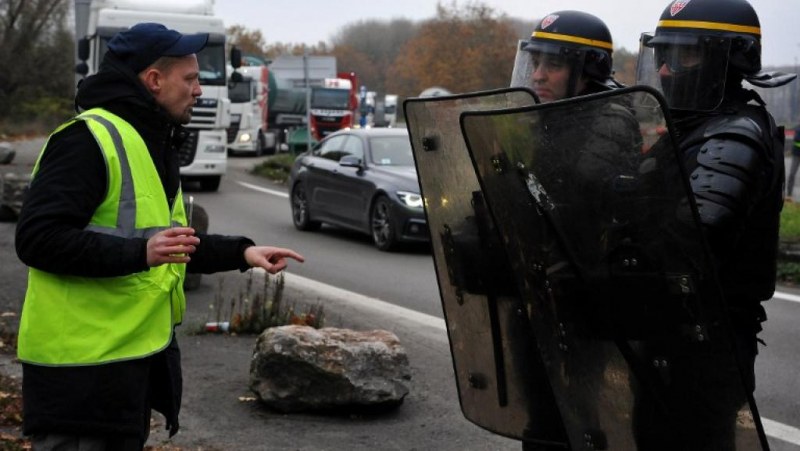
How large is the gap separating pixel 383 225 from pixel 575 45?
1230 centimetres

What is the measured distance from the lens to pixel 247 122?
40.0 m

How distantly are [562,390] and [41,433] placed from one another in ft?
4.53

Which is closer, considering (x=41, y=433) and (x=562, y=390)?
(x=562, y=390)

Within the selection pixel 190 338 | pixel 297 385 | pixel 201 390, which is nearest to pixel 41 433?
pixel 297 385

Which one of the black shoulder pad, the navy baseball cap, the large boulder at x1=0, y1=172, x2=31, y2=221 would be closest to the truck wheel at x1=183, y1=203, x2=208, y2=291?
the large boulder at x1=0, y1=172, x2=31, y2=221

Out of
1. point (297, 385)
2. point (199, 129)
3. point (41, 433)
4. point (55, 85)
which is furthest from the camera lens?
point (55, 85)

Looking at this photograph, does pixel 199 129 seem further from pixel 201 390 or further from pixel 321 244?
pixel 201 390

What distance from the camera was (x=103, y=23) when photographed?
76.8 feet

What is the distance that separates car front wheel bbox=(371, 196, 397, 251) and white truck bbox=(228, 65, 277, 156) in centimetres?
2176

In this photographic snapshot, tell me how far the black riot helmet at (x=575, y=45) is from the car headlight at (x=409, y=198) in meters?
11.6

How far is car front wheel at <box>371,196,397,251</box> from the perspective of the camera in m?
16.1

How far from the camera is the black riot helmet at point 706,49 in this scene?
3451mm

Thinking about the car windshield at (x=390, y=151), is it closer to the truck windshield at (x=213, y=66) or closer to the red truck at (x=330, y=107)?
the truck windshield at (x=213, y=66)

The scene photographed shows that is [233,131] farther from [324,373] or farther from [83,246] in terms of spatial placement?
[83,246]
